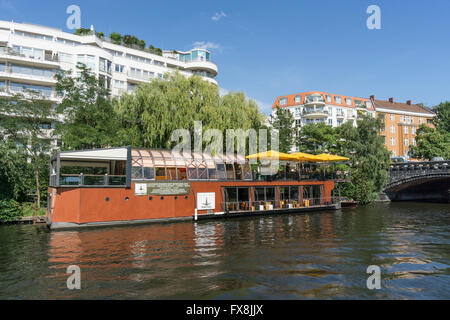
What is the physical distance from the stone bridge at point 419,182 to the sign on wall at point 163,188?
123ft

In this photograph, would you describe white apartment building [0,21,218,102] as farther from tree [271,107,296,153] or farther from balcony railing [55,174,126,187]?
tree [271,107,296,153]

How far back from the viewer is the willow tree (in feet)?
103

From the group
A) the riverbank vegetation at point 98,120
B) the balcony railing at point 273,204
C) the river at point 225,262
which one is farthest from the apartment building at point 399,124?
the river at point 225,262

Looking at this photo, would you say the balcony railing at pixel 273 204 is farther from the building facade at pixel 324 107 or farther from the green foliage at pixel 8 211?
the building facade at pixel 324 107

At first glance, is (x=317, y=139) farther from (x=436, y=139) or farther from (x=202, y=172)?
(x=202, y=172)

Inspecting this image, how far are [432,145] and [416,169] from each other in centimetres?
2430

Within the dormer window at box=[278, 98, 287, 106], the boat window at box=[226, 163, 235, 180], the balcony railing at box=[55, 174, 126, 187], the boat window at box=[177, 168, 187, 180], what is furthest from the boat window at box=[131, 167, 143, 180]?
the dormer window at box=[278, 98, 287, 106]

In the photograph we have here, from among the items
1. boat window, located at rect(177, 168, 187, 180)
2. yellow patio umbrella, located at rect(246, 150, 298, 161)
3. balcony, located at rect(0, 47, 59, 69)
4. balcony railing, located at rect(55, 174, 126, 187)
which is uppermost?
balcony, located at rect(0, 47, 59, 69)

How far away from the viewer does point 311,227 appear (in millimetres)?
23469

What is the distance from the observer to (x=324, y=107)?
7950 centimetres

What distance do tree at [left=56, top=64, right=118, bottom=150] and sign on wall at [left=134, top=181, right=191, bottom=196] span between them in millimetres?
8374

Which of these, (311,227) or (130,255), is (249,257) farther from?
(311,227)
